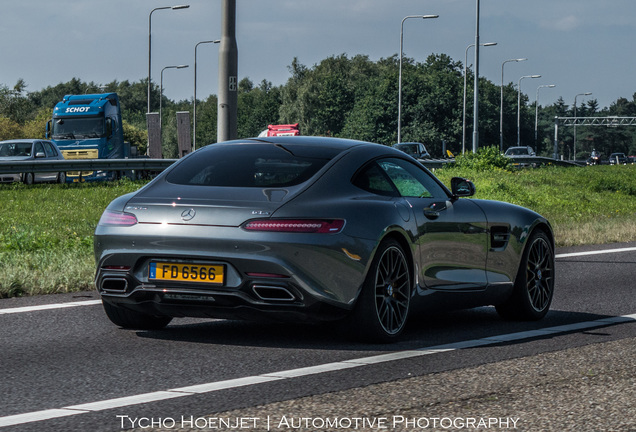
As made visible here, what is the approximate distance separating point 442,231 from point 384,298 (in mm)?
947

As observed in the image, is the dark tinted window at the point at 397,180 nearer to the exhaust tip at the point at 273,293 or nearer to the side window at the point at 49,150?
the exhaust tip at the point at 273,293

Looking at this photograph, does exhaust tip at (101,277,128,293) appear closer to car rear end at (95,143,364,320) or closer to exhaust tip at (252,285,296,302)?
car rear end at (95,143,364,320)

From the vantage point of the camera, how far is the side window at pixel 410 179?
299 inches

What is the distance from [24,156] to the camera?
32.6m

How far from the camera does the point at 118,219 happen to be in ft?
22.7

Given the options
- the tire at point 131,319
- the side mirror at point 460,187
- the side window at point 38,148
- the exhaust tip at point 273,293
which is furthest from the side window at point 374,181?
the side window at point 38,148

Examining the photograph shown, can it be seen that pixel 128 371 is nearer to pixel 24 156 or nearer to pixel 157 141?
pixel 24 156

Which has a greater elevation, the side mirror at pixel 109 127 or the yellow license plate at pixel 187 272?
the side mirror at pixel 109 127

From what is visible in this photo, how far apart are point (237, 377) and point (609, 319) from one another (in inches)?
154

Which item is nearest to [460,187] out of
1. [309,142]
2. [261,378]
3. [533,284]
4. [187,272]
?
[533,284]

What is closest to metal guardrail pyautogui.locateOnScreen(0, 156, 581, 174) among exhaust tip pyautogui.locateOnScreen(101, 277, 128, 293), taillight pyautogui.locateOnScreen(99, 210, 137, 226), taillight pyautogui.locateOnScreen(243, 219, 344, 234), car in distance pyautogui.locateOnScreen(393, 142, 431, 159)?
taillight pyautogui.locateOnScreen(99, 210, 137, 226)

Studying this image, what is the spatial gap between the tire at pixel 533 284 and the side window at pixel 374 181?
168 cm

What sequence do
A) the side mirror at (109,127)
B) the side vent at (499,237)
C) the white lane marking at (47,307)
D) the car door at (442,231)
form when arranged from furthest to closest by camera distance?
the side mirror at (109,127) < the white lane marking at (47,307) < the side vent at (499,237) < the car door at (442,231)

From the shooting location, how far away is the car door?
755 centimetres
